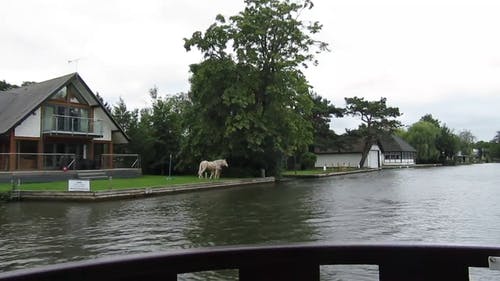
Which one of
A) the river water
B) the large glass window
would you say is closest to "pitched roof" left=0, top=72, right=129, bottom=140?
the large glass window

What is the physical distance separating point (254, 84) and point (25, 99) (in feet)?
56.0

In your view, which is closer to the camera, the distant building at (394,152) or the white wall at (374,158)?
the white wall at (374,158)

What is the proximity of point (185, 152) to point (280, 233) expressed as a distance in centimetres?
2767

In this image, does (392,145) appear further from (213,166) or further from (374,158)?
(213,166)

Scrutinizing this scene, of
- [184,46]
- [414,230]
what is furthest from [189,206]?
[184,46]

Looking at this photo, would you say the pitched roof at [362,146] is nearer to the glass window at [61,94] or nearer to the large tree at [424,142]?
the large tree at [424,142]

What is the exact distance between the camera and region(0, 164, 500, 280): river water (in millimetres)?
10555

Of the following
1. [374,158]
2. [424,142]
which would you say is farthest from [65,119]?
[424,142]

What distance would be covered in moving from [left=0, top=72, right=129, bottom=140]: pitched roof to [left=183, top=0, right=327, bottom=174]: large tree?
735cm

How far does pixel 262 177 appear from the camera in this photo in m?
38.1

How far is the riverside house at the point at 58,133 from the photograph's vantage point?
95.3 ft

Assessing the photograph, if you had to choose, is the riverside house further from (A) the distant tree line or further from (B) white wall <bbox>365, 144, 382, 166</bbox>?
(A) the distant tree line

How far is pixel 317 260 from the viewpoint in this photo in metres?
2.20

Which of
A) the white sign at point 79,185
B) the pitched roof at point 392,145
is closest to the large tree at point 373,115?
the pitched roof at point 392,145
